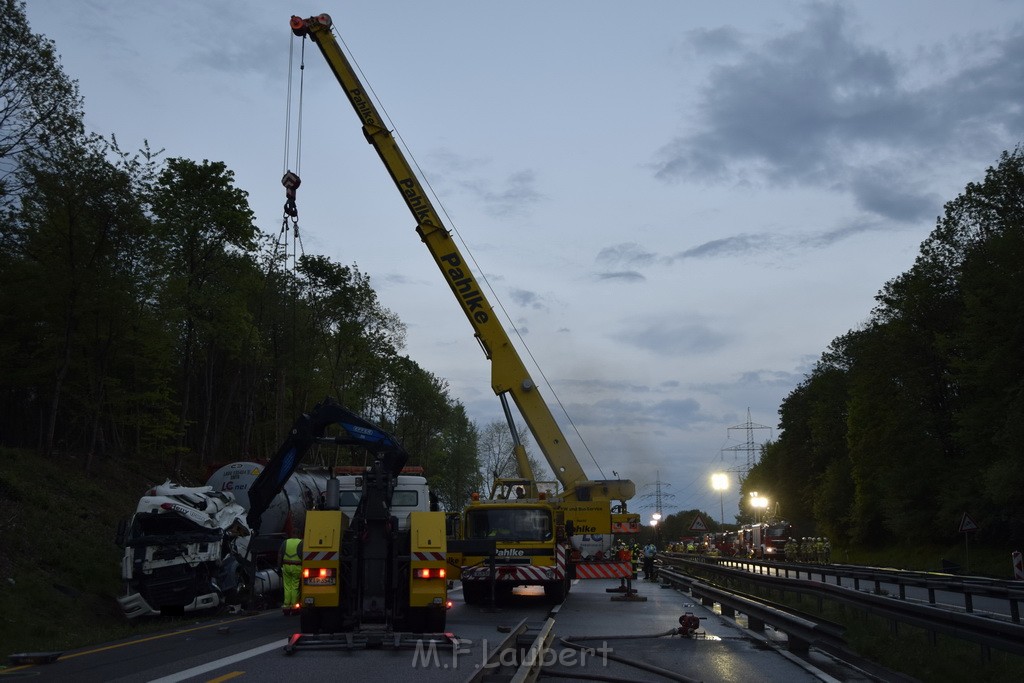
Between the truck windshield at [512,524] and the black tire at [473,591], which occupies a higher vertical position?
the truck windshield at [512,524]

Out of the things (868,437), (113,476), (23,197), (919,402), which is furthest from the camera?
(868,437)

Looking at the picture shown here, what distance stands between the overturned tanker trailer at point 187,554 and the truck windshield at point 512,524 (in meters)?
4.88

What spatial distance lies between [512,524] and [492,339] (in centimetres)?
586

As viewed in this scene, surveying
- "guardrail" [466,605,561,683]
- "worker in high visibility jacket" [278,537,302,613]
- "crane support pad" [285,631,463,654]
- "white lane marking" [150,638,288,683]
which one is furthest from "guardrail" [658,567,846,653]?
"worker in high visibility jacket" [278,537,302,613]

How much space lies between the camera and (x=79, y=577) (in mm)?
21484

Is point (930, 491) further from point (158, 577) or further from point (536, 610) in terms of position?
point (158, 577)

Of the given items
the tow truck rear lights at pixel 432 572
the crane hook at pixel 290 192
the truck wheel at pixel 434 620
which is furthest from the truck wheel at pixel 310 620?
the crane hook at pixel 290 192

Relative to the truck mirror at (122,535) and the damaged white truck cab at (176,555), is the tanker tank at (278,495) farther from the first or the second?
the truck mirror at (122,535)

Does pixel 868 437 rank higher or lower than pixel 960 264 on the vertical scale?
lower

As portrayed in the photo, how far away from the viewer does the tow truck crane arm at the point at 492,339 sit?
91.2 ft

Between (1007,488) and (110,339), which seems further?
(1007,488)

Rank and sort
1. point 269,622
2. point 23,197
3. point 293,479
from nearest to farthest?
point 269,622 < point 293,479 < point 23,197

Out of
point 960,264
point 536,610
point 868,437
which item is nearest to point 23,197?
point 536,610

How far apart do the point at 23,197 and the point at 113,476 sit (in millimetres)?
13111
